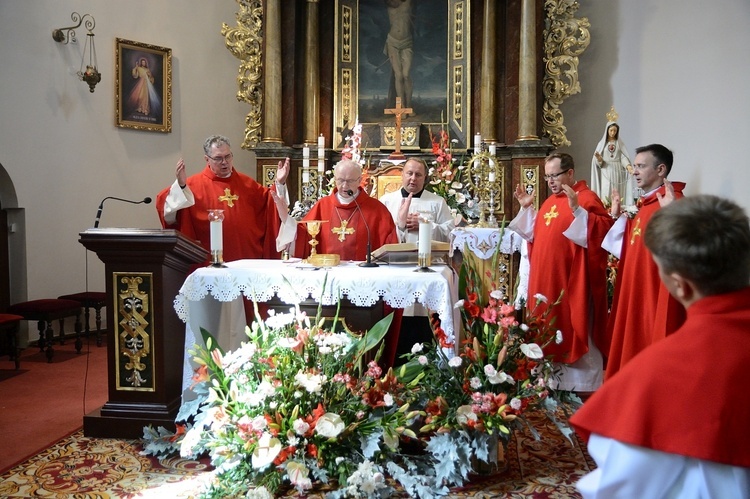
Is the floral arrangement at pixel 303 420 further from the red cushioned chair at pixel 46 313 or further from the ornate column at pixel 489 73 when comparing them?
the ornate column at pixel 489 73

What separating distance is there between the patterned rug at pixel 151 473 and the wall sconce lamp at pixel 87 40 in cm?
511

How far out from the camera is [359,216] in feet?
15.5

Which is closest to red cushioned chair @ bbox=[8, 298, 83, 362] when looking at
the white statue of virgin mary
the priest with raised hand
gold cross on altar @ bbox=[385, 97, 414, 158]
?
the priest with raised hand

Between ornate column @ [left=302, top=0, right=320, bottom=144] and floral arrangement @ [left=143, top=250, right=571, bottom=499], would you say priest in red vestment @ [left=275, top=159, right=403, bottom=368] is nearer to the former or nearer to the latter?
floral arrangement @ [left=143, top=250, right=571, bottom=499]

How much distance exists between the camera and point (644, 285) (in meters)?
4.03

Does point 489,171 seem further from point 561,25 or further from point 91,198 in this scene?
point 91,198

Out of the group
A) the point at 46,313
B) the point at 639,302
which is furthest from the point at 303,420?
the point at 46,313

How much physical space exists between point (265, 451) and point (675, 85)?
655 centimetres

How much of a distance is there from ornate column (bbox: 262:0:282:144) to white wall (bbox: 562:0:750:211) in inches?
152

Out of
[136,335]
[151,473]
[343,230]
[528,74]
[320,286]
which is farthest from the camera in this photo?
[528,74]

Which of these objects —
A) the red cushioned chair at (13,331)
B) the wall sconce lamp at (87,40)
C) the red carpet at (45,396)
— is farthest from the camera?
the wall sconce lamp at (87,40)

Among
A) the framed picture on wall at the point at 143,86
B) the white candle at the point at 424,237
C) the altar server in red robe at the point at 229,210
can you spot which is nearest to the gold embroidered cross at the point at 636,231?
the white candle at the point at 424,237

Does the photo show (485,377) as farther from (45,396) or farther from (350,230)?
(45,396)

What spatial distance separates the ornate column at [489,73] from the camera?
8273mm
